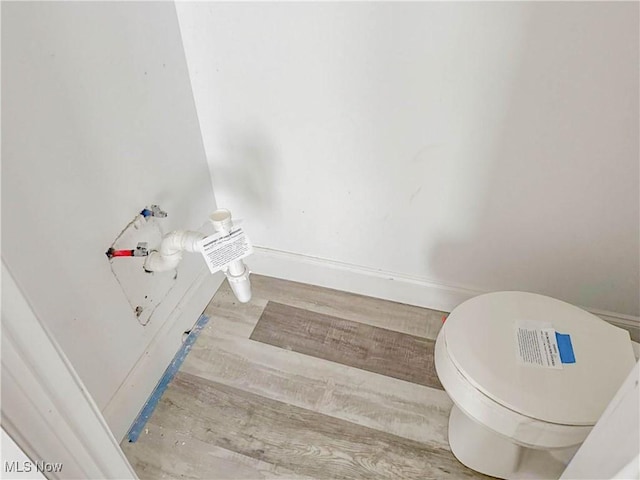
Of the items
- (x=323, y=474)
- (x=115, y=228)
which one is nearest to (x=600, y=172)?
(x=323, y=474)

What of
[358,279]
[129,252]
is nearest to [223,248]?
[129,252]

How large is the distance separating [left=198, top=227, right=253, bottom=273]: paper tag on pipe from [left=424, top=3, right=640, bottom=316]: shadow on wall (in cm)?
57

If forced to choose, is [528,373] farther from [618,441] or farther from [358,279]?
[358,279]

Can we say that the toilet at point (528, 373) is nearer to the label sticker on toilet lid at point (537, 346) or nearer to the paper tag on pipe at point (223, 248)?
the label sticker on toilet lid at point (537, 346)

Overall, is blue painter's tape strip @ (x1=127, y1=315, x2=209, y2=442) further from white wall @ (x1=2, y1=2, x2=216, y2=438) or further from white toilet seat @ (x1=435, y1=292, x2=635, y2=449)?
white toilet seat @ (x1=435, y1=292, x2=635, y2=449)

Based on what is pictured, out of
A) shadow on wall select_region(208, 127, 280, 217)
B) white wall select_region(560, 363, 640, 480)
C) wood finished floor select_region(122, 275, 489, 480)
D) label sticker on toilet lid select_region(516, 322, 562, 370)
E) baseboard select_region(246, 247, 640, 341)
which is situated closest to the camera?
white wall select_region(560, 363, 640, 480)

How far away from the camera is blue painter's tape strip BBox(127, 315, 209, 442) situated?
121 cm

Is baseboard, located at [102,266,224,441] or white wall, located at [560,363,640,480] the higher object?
white wall, located at [560,363,640,480]

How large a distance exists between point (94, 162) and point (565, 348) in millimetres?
1042

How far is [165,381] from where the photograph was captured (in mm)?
1312

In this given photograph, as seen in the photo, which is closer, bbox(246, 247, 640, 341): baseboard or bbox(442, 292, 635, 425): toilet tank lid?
bbox(442, 292, 635, 425): toilet tank lid

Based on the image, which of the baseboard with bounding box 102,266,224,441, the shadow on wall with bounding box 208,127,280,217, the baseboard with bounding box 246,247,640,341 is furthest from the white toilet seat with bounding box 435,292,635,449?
the baseboard with bounding box 102,266,224,441

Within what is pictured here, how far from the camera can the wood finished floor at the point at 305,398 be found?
1.14m

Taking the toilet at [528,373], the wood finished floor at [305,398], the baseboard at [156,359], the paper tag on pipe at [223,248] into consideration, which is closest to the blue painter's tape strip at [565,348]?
the toilet at [528,373]
